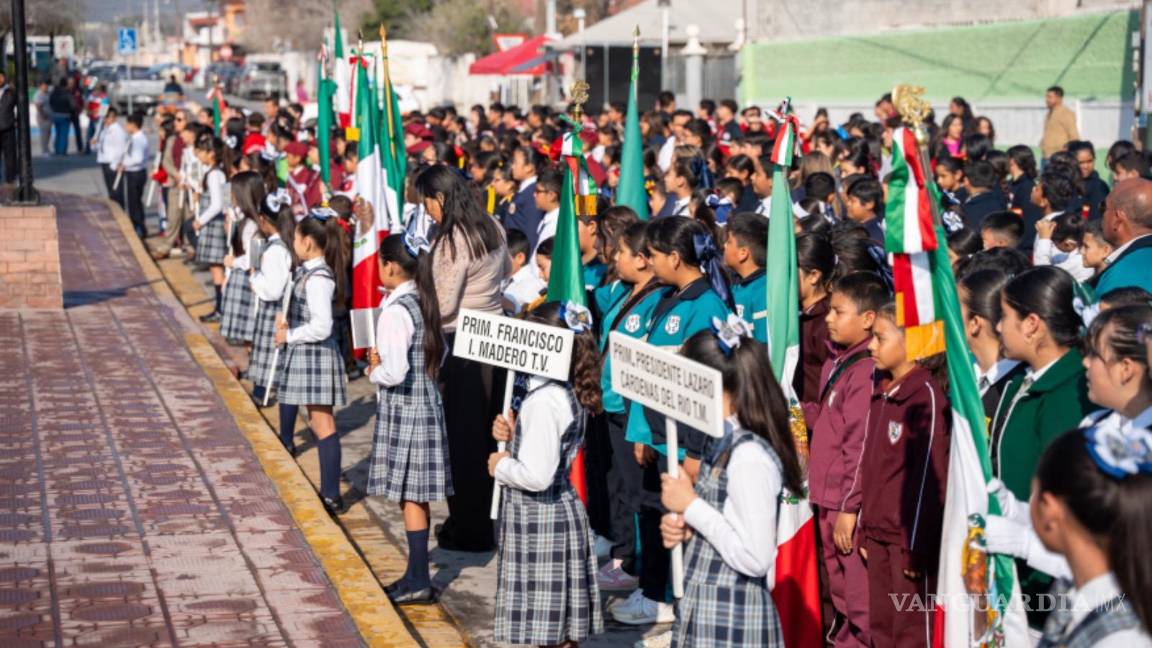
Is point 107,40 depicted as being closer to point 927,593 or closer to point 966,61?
point 966,61

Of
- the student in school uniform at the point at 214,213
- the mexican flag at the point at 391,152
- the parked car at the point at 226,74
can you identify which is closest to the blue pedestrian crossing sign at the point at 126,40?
the parked car at the point at 226,74

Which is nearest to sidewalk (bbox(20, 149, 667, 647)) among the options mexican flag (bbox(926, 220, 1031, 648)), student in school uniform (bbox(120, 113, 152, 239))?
mexican flag (bbox(926, 220, 1031, 648))

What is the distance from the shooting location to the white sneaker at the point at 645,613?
753 cm

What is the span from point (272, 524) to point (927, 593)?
13.5 ft

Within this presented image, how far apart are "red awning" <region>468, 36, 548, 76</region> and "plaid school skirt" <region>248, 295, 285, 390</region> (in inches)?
1005

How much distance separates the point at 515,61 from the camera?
36.8m

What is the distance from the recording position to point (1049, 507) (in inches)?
138

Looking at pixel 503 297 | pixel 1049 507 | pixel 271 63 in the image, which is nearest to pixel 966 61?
pixel 503 297

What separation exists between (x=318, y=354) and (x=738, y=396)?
15.9 feet

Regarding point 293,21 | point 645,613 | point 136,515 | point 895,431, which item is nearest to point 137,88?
point 293,21

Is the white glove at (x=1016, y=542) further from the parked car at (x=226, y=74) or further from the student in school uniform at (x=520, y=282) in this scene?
the parked car at (x=226, y=74)

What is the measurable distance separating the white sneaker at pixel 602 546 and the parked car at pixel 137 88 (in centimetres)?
4579

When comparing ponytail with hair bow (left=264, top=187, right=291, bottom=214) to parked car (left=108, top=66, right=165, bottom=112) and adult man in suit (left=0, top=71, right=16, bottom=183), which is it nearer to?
adult man in suit (left=0, top=71, right=16, bottom=183)

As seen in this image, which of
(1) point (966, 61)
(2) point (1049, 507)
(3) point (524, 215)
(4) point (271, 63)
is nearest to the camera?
(2) point (1049, 507)
